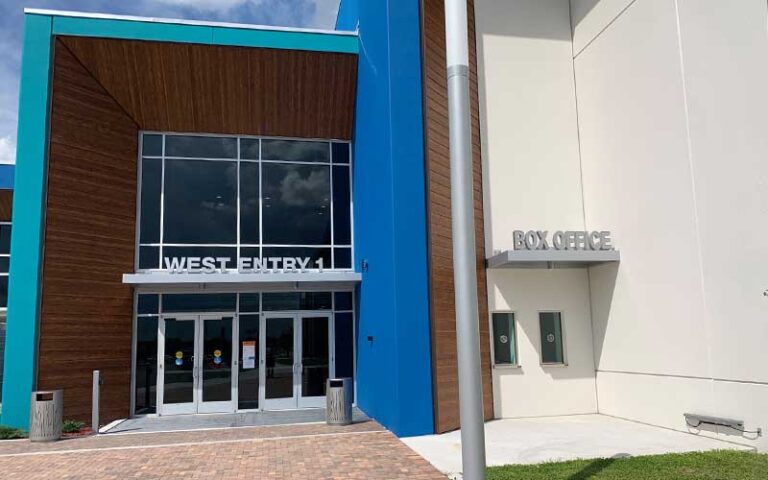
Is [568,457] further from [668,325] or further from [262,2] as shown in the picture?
[262,2]

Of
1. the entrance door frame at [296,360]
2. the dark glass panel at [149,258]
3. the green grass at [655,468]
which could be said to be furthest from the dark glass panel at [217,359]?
the green grass at [655,468]

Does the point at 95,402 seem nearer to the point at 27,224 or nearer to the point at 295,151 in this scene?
the point at 27,224

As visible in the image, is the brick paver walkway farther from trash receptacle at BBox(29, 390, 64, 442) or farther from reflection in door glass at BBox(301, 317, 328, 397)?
reflection in door glass at BBox(301, 317, 328, 397)

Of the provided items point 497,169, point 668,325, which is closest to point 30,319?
point 497,169

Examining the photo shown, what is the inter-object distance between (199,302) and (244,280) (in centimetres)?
178

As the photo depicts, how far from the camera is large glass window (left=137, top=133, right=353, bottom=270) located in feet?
50.1

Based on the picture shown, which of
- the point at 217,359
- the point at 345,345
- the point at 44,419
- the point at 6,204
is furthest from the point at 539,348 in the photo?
the point at 6,204

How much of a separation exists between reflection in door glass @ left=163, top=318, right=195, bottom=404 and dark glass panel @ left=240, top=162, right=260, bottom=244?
253 cm

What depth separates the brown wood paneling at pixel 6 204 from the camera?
17516 mm

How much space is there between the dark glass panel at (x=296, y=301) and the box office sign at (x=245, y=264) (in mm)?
683

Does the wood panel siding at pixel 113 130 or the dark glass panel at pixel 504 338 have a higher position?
the wood panel siding at pixel 113 130

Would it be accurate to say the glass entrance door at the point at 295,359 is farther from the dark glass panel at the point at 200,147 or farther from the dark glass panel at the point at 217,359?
the dark glass panel at the point at 200,147

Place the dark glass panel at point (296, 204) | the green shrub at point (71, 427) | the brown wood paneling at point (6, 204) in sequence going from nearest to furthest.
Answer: the green shrub at point (71, 427), the dark glass panel at point (296, 204), the brown wood paneling at point (6, 204)

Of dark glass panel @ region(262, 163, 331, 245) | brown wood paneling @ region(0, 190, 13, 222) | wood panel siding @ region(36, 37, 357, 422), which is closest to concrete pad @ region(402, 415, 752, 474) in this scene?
dark glass panel @ region(262, 163, 331, 245)
